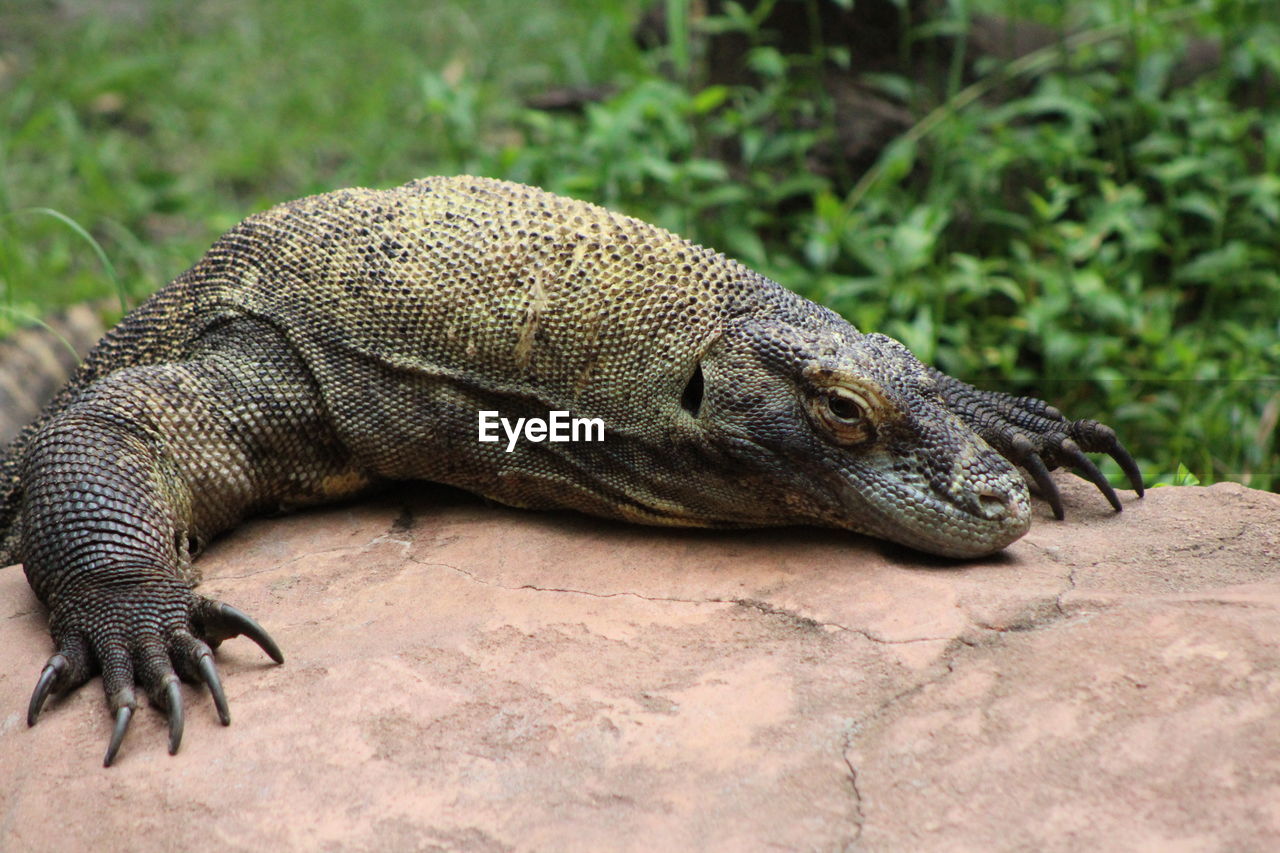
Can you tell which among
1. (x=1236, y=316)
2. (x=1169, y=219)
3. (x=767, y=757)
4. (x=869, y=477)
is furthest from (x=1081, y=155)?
(x=767, y=757)

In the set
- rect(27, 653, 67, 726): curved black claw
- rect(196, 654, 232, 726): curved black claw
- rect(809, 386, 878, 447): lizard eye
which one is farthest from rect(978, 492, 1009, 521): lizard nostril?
rect(27, 653, 67, 726): curved black claw

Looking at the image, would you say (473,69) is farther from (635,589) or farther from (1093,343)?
(635,589)

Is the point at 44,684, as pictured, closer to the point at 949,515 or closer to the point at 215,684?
the point at 215,684

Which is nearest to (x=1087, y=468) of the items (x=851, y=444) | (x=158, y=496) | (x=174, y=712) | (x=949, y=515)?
(x=949, y=515)

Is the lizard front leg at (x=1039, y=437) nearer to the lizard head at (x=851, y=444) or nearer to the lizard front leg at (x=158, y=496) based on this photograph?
the lizard head at (x=851, y=444)

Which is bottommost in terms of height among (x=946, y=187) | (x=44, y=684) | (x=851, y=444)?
(x=44, y=684)

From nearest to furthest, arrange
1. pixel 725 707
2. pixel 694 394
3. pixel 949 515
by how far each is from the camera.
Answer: pixel 725 707 < pixel 949 515 < pixel 694 394
